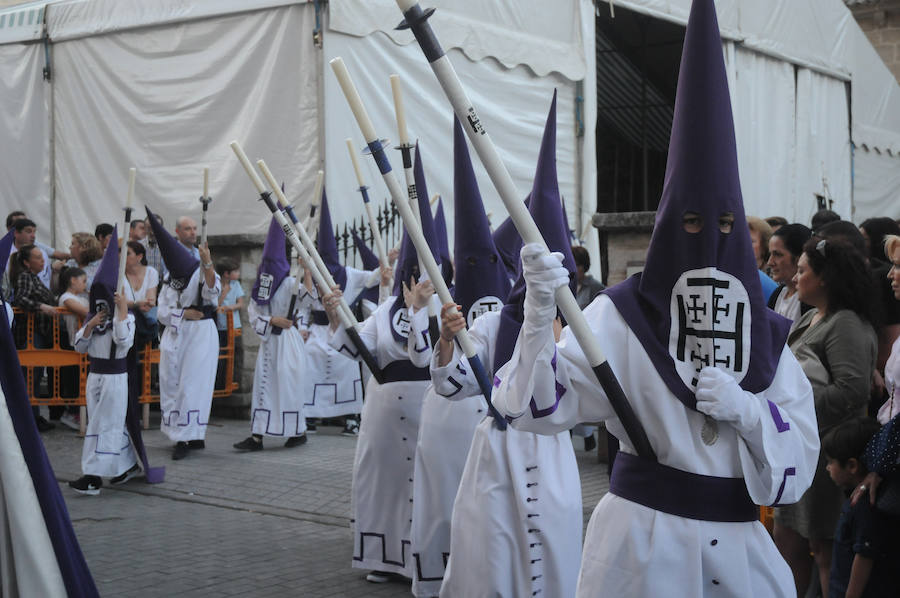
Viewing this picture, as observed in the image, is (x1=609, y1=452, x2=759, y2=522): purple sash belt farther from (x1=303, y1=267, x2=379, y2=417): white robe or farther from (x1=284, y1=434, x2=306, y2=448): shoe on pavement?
(x1=303, y1=267, x2=379, y2=417): white robe

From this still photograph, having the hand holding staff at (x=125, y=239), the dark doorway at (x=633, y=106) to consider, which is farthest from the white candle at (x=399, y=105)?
the dark doorway at (x=633, y=106)

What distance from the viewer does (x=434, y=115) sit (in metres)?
13.8

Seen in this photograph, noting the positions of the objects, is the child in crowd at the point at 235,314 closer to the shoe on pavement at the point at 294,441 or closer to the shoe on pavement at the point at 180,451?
the shoe on pavement at the point at 294,441

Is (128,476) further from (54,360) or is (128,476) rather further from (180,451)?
(54,360)

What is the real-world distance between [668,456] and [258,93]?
1111 cm

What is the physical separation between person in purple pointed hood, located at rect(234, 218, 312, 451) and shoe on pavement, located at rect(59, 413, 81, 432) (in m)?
2.52

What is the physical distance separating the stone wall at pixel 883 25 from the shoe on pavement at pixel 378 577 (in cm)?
2052

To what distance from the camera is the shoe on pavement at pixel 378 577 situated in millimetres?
6062

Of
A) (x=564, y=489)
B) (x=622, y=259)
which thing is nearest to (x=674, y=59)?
(x=622, y=259)

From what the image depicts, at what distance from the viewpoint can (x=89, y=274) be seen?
37.3ft

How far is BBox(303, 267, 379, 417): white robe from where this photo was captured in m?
11.1

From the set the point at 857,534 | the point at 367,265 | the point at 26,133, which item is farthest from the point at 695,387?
the point at 26,133

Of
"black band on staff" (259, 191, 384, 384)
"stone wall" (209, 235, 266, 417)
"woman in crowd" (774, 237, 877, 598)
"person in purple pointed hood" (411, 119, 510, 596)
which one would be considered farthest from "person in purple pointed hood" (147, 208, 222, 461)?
"woman in crowd" (774, 237, 877, 598)

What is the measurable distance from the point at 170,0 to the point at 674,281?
12354 mm
